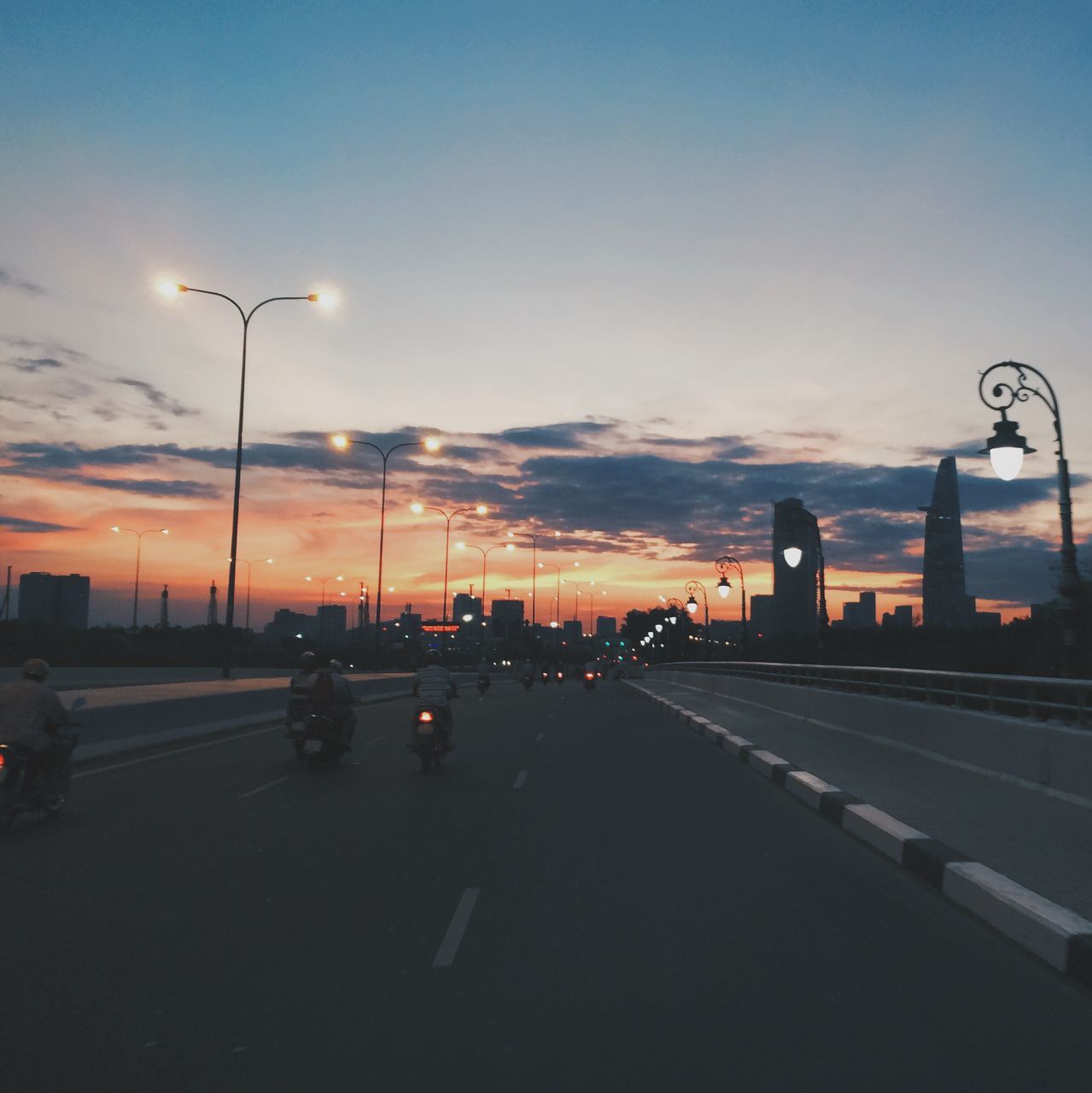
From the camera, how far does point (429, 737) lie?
17062mm

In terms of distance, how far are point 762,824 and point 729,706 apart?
21651 mm

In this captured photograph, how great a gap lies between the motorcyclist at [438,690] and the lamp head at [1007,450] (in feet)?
27.9

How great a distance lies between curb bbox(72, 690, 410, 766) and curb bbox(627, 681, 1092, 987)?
8805mm

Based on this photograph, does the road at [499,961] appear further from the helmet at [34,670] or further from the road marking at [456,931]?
the helmet at [34,670]

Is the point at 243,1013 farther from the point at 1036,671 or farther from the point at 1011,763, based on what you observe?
the point at 1036,671

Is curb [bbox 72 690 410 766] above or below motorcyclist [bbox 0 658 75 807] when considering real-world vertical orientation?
below

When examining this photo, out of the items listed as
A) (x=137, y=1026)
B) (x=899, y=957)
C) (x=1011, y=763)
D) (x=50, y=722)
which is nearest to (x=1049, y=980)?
(x=899, y=957)

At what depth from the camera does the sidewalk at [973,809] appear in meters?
8.07

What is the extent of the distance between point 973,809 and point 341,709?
9946 mm

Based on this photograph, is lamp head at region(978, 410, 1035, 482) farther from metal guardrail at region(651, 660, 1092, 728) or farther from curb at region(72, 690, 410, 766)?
curb at region(72, 690, 410, 766)

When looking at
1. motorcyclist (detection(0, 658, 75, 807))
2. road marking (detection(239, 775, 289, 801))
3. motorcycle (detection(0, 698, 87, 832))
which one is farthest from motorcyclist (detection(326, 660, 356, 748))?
motorcycle (detection(0, 698, 87, 832))

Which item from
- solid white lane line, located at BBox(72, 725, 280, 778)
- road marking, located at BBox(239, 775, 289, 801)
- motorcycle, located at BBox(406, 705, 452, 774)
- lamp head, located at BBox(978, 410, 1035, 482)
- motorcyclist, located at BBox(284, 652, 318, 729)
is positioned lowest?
road marking, located at BBox(239, 775, 289, 801)

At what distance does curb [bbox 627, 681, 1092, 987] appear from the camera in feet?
20.7

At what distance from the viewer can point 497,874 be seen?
29.7 ft
